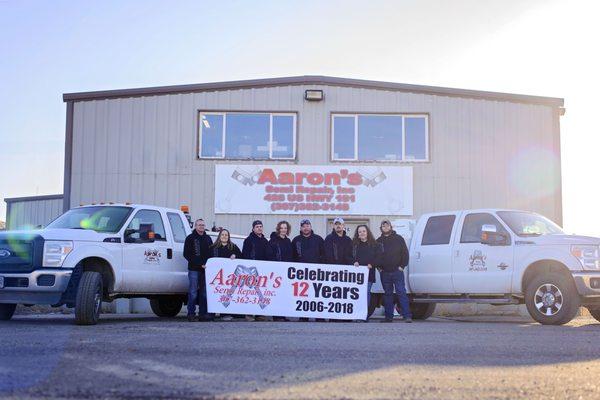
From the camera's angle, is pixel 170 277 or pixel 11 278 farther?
pixel 170 277

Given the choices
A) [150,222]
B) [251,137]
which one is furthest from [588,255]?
[251,137]

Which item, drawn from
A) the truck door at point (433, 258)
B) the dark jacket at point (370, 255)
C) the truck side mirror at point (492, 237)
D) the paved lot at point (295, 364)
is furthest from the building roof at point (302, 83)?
the paved lot at point (295, 364)

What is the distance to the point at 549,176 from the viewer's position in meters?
21.7

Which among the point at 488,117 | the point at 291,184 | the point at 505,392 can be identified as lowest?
the point at 505,392

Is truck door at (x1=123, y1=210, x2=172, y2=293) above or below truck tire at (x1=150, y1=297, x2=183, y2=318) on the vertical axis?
above

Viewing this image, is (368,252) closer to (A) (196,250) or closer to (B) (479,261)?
(B) (479,261)

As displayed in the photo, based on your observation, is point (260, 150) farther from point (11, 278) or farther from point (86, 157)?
point (11, 278)

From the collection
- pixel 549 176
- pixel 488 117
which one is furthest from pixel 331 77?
pixel 549 176

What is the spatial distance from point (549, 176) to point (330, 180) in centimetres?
607

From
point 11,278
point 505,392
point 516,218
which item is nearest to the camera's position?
point 505,392

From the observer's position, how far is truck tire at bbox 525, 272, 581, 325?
41.2 ft

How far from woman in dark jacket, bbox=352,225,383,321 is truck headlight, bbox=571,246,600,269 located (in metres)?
3.41

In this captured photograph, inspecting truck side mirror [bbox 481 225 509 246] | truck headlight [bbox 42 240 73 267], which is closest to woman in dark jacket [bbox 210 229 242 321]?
truck headlight [bbox 42 240 73 267]

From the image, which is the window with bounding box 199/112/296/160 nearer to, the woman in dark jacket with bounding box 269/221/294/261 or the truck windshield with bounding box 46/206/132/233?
the woman in dark jacket with bounding box 269/221/294/261
